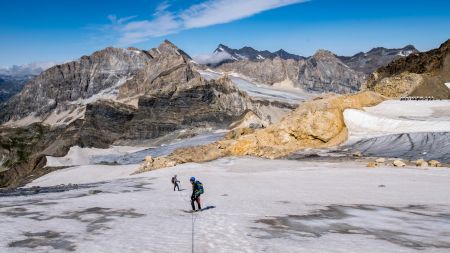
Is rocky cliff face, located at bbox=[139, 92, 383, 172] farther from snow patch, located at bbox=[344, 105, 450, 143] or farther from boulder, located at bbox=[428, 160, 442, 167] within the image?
boulder, located at bbox=[428, 160, 442, 167]

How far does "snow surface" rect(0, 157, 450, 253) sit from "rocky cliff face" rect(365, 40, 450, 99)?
46531mm

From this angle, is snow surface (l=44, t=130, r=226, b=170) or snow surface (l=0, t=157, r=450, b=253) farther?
snow surface (l=44, t=130, r=226, b=170)

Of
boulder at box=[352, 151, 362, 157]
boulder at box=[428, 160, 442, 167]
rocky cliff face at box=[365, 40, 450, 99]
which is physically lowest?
boulder at box=[428, 160, 442, 167]

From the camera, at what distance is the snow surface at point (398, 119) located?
5244 cm

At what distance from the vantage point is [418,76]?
273 ft

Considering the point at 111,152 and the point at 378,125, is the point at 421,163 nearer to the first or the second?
the point at 378,125

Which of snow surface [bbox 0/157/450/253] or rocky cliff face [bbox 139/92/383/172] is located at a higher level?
rocky cliff face [bbox 139/92/383/172]

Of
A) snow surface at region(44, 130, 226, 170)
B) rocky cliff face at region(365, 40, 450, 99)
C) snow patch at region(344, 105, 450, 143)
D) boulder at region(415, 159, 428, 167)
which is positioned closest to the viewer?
boulder at region(415, 159, 428, 167)

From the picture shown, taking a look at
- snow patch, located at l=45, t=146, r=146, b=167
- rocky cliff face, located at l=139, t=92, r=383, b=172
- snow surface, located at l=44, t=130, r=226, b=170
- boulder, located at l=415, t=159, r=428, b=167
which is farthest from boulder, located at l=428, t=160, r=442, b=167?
snow patch, located at l=45, t=146, r=146, b=167

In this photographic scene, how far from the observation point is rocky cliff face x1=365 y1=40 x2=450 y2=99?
80.0m

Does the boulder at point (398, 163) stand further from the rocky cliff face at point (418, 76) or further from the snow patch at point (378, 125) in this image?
the rocky cliff face at point (418, 76)

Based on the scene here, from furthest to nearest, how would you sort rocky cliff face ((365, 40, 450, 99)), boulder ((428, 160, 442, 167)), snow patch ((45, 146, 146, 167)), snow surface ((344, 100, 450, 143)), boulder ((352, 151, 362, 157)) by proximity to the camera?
snow patch ((45, 146, 146, 167))
rocky cliff face ((365, 40, 450, 99))
snow surface ((344, 100, 450, 143))
boulder ((352, 151, 362, 157))
boulder ((428, 160, 442, 167))

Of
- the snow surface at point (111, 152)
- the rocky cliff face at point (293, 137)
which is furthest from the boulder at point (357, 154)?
the snow surface at point (111, 152)

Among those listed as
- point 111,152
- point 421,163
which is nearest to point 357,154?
point 421,163
